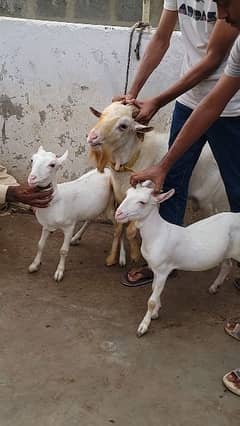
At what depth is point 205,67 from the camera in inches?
127

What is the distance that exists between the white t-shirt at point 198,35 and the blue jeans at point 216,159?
0.23 feet

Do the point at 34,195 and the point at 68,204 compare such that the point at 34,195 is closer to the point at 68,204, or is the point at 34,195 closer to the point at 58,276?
the point at 68,204

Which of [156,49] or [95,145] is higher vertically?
[156,49]

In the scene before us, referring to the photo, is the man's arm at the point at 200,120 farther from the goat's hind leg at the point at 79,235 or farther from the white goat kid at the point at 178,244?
the goat's hind leg at the point at 79,235

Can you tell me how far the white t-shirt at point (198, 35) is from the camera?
10.4 ft

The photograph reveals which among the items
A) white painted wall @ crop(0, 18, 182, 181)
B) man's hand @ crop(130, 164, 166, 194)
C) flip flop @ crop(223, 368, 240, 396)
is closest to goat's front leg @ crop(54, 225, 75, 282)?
man's hand @ crop(130, 164, 166, 194)

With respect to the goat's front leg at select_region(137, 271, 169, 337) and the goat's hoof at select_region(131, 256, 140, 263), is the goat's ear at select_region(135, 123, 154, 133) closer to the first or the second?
the goat's front leg at select_region(137, 271, 169, 337)

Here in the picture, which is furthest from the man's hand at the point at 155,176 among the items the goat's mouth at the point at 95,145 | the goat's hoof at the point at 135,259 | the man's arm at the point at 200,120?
the goat's hoof at the point at 135,259

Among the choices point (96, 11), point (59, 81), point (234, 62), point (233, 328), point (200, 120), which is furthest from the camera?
point (96, 11)

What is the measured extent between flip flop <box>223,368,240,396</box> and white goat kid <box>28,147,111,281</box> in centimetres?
125

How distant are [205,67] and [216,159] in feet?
1.62

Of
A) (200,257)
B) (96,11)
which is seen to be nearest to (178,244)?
(200,257)

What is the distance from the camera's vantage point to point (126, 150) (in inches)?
141

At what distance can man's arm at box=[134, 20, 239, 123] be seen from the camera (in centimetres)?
302
